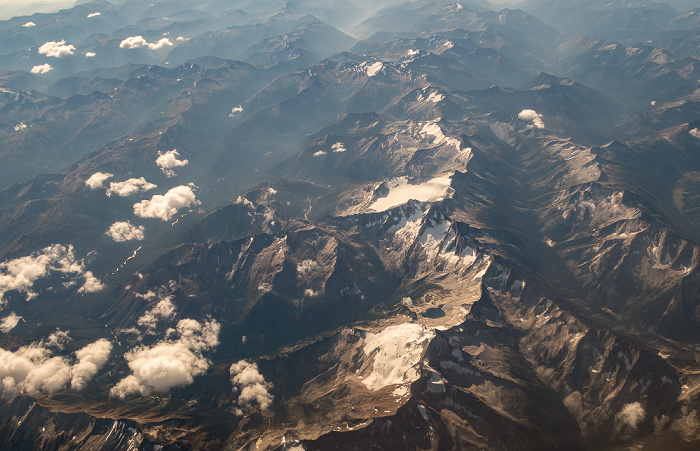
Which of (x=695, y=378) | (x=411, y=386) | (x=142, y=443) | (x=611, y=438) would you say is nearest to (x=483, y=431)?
(x=411, y=386)

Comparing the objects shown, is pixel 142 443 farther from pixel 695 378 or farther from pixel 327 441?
pixel 695 378

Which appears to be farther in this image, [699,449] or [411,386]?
[411,386]

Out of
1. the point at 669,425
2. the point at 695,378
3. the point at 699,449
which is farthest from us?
the point at 695,378

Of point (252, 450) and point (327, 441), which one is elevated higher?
point (327, 441)

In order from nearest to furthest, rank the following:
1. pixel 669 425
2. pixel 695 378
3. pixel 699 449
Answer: pixel 699 449 < pixel 669 425 < pixel 695 378

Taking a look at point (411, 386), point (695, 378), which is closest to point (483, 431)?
point (411, 386)

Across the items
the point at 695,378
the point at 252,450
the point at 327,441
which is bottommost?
the point at 252,450

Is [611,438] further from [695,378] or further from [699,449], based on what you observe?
[695,378]

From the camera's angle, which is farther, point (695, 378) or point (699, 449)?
point (695, 378)

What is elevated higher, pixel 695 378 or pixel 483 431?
pixel 695 378
